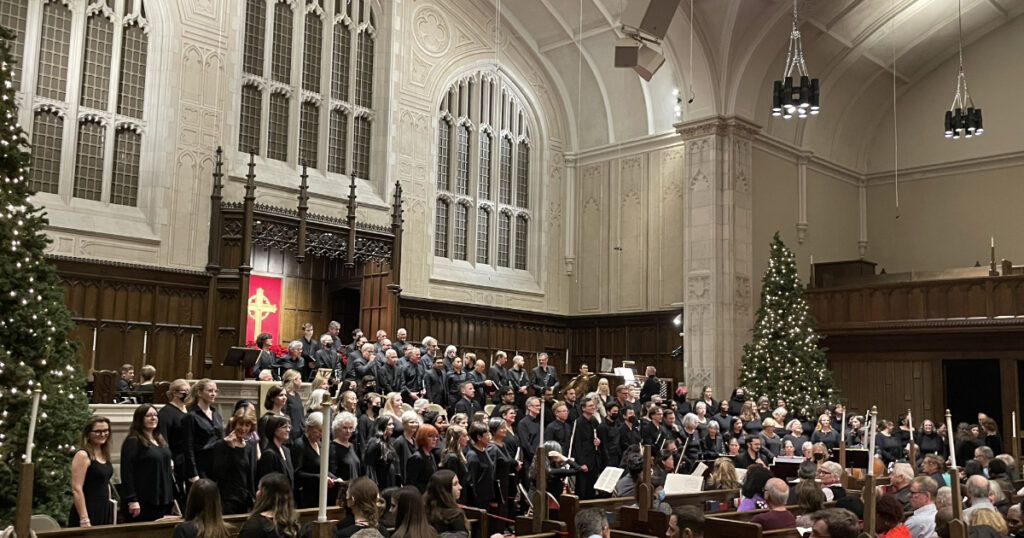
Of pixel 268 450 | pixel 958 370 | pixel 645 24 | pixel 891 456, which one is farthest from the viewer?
pixel 958 370

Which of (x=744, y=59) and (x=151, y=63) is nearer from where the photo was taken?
(x=151, y=63)

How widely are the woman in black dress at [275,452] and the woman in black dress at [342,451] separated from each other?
1.64 ft

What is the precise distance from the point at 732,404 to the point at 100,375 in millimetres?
9976

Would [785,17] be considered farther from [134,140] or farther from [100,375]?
[100,375]

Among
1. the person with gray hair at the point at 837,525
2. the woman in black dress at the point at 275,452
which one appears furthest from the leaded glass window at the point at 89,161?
the person with gray hair at the point at 837,525

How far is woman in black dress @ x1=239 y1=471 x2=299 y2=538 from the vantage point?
454cm

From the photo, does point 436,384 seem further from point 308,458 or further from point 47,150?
point 47,150

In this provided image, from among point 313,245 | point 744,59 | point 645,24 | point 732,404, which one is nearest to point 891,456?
point 732,404

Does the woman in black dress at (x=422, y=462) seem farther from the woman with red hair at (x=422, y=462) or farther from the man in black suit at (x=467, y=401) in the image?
the man in black suit at (x=467, y=401)

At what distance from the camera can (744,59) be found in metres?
19.0

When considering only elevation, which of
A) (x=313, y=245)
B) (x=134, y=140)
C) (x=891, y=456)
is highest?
(x=134, y=140)

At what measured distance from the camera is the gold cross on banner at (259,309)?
54.7ft

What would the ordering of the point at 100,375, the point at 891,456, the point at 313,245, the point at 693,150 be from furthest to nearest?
1. the point at 693,150
2. the point at 313,245
3. the point at 891,456
4. the point at 100,375

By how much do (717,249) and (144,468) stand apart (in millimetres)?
13971
